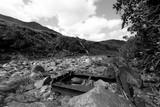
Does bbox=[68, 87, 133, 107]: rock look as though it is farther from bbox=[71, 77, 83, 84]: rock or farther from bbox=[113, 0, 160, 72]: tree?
bbox=[113, 0, 160, 72]: tree

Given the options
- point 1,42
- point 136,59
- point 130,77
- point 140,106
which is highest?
point 1,42

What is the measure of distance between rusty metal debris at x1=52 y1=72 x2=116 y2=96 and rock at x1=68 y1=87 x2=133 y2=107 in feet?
1.07

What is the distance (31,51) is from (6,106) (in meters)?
6.54

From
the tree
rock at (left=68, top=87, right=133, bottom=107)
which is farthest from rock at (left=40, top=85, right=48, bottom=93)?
the tree

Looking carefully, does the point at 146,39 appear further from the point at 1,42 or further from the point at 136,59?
the point at 1,42

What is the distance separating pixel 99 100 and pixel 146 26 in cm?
323

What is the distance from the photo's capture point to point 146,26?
11.1ft

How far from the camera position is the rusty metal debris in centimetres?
199

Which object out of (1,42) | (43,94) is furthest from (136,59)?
(1,42)

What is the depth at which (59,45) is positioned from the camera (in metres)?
9.85

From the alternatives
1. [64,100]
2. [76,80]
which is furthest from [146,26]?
[64,100]

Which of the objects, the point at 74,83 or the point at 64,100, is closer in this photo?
the point at 64,100

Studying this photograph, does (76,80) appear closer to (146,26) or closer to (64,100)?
(64,100)

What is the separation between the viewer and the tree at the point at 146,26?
3.17 meters
